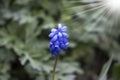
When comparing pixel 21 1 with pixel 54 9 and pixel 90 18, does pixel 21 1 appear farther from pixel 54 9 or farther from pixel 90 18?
pixel 90 18

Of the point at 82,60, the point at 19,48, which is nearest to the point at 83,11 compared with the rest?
the point at 82,60

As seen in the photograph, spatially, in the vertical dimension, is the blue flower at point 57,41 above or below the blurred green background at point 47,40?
below

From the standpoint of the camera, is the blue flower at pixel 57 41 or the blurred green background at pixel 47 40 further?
the blurred green background at pixel 47 40

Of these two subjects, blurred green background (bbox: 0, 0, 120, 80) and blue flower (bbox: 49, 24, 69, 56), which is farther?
blurred green background (bbox: 0, 0, 120, 80)

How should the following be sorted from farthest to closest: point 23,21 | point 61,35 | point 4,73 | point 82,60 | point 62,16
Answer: point 82,60 → point 62,16 → point 23,21 → point 4,73 → point 61,35

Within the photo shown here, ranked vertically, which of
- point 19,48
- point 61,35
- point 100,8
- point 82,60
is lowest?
point 61,35

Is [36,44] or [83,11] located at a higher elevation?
[83,11]

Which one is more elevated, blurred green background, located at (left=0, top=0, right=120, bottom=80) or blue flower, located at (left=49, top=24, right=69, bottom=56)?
blurred green background, located at (left=0, top=0, right=120, bottom=80)

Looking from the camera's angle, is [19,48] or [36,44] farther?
[36,44]
